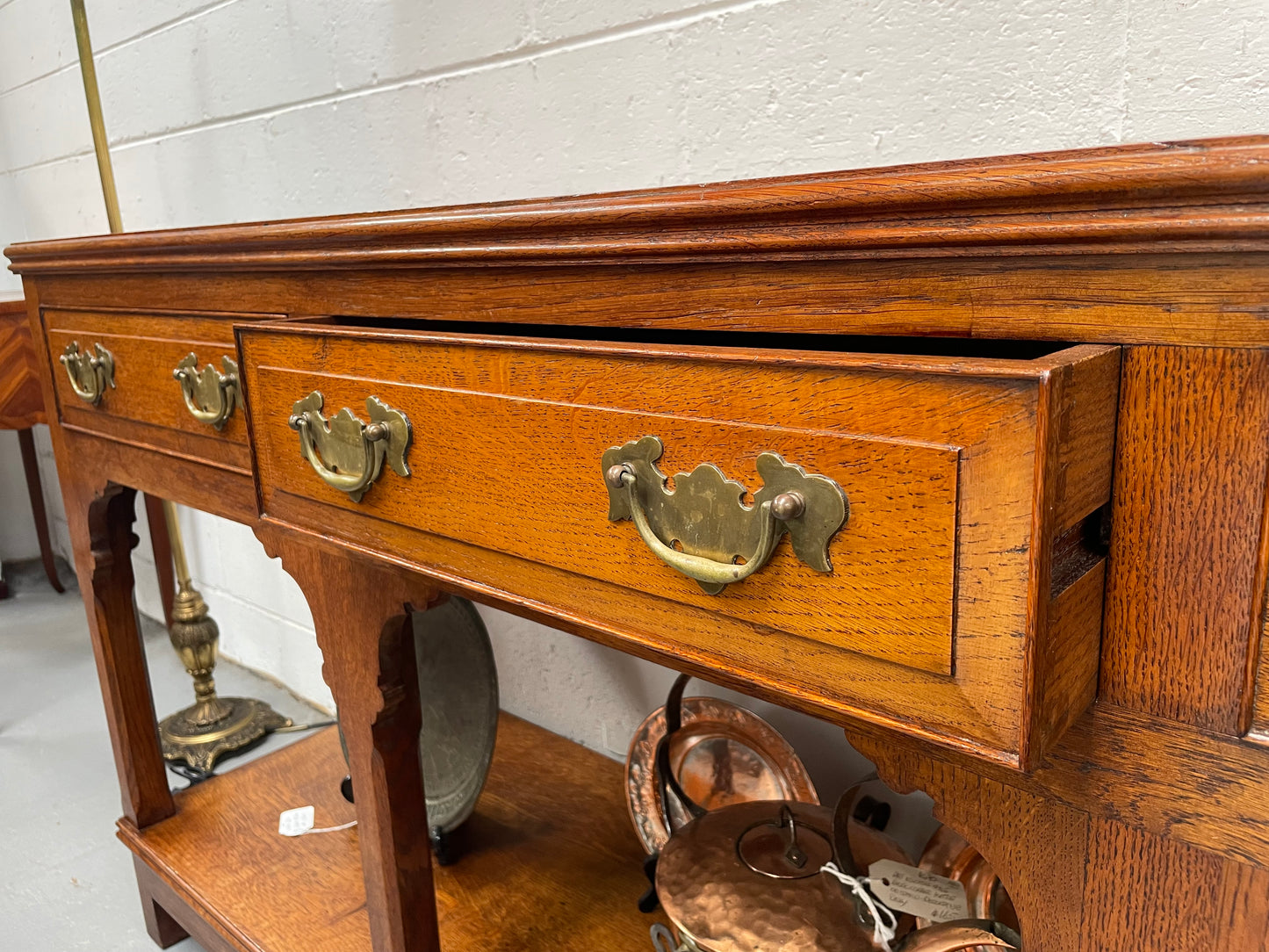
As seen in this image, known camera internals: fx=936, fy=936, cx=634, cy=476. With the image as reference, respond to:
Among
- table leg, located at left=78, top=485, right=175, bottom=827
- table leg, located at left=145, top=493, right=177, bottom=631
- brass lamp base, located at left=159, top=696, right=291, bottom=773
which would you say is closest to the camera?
table leg, located at left=78, top=485, right=175, bottom=827

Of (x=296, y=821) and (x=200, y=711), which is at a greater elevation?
(x=296, y=821)

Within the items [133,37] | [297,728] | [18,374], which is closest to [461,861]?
[297,728]

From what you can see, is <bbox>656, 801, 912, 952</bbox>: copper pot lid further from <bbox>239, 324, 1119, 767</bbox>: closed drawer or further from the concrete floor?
the concrete floor

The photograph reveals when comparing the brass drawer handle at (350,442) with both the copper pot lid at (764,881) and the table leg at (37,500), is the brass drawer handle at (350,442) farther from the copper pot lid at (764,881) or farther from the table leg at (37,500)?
the table leg at (37,500)

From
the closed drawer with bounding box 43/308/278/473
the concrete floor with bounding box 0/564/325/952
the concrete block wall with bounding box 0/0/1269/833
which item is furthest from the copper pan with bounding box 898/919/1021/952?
the concrete floor with bounding box 0/564/325/952

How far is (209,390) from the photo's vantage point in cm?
85

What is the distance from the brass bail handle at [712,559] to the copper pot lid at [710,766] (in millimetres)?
676

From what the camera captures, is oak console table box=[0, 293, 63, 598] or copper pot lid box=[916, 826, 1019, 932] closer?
copper pot lid box=[916, 826, 1019, 932]

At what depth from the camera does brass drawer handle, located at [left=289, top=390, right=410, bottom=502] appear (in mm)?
615

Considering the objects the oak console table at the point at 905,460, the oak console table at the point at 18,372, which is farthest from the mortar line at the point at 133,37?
the oak console table at the point at 905,460

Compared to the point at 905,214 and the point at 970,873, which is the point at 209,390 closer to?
the point at 905,214

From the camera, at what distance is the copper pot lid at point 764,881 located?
0.78 metres

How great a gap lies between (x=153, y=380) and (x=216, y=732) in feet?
4.00

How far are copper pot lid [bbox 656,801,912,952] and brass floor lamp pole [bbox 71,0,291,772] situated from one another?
131 cm
